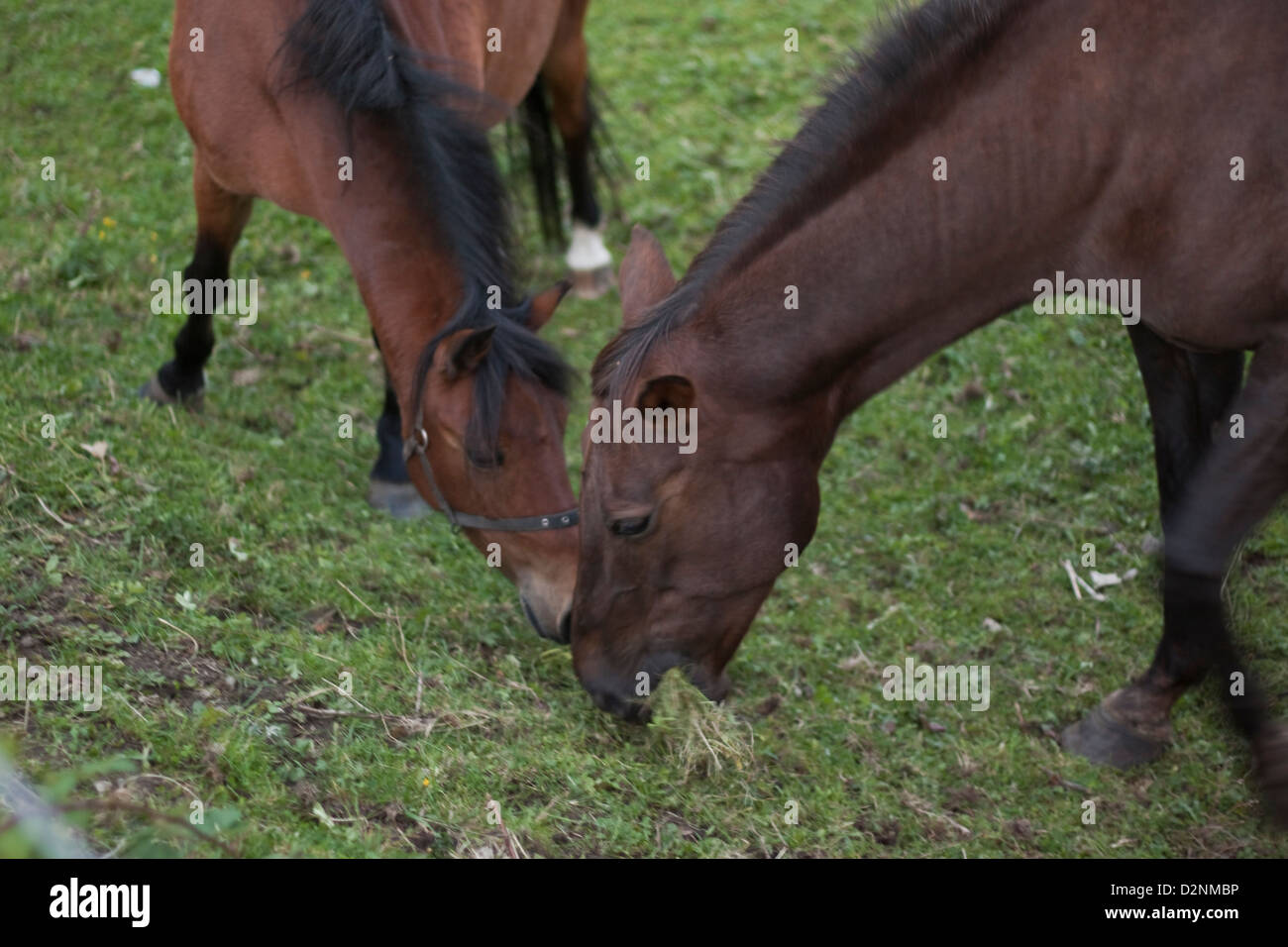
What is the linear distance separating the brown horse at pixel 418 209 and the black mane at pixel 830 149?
73 cm

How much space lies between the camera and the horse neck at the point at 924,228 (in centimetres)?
319

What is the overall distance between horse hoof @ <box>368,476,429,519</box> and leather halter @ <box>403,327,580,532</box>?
28.8 inches

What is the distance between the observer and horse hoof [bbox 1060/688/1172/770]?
13.6ft

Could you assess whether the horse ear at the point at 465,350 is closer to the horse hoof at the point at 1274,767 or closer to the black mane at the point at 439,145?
the black mane at the point at 439,145

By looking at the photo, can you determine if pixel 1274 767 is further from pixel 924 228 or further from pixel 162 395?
pixel 162 395

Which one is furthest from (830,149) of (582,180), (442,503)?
(582,180)

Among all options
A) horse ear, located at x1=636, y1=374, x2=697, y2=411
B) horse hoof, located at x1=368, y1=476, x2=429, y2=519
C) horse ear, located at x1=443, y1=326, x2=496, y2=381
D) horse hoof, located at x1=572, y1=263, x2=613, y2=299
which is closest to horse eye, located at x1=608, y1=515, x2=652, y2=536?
horse ear, located at x1=636, y1=374, x2=697, y2=411

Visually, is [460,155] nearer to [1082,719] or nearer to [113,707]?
[113,707]

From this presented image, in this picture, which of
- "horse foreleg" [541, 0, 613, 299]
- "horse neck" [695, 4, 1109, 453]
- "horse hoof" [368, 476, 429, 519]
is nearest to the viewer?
"horse neck" [695, 4, 1109, 453]

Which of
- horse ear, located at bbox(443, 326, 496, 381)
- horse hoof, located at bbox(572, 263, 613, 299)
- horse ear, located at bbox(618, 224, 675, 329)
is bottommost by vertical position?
horse ear, located at bbox(443, 326, 496, 381)

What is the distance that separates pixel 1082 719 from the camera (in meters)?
4.30

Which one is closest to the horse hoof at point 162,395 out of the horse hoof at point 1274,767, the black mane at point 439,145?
the black mane at point 439,145

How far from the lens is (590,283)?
23.7ft

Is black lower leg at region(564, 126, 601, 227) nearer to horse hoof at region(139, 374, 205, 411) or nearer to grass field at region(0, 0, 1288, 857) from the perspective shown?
grass field at region(0, 0, 1288, 857)
